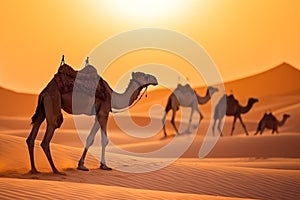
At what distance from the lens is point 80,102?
8156 millimetres

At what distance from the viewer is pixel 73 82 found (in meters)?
8.04

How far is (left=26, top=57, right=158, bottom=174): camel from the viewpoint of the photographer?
7.79 meters

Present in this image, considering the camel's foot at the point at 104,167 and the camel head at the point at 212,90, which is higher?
the camel head at the point at 212,90

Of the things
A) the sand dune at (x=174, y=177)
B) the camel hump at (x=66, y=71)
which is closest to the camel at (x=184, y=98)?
the sand dune at (x=174, y=177)

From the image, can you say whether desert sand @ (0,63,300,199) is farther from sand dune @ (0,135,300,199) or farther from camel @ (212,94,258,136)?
camel @ (212,94,258,136)

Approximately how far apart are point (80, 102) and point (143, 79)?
107cm

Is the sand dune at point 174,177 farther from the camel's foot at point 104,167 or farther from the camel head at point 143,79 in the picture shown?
the camel head at point 143,79

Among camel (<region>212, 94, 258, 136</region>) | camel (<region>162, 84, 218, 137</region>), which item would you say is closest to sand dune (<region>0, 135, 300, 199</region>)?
camel (<region>162, 84, 218, 137</region>)

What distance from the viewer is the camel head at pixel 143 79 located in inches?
332

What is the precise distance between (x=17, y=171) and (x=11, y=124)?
18.8 meters

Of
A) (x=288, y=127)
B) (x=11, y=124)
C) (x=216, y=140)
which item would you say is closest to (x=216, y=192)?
(x=216, y=140)

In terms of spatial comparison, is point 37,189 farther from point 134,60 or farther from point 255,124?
point 255,124

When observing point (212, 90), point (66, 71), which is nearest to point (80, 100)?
point (66, 71)

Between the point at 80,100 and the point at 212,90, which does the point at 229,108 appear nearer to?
the point at 212,90
